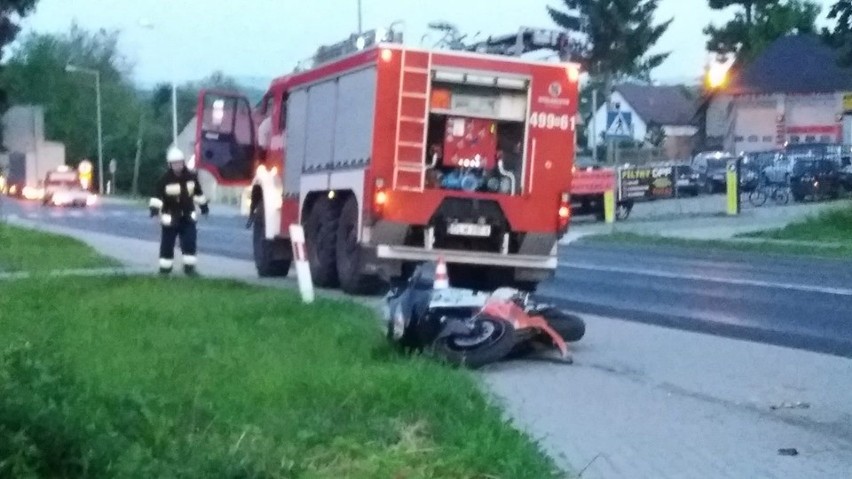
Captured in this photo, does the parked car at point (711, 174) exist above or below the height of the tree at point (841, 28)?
below

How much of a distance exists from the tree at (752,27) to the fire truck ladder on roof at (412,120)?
68.7 m

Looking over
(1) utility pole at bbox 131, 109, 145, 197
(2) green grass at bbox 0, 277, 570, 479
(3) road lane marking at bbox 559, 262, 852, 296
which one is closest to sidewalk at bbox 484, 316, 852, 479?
(2) green grass at bbox 0, 277, 570, 479

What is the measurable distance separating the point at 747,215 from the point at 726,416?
33258mm

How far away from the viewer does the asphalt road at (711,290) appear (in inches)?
617

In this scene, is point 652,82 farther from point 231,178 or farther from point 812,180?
point 231,178

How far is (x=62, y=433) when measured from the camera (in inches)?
251

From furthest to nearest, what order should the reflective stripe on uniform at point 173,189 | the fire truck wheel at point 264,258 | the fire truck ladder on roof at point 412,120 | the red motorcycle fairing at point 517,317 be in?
the fire truck wheel at point 264,258 < the reflective stripe on uniform at point 173,189 < the fire truck ladder on roof at point 412,120 < the red motorcycle fairing at point 517,317

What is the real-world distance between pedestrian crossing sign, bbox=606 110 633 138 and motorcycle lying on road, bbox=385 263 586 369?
65.0 feet

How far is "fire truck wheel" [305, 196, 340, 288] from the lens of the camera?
Answer: 757 inches

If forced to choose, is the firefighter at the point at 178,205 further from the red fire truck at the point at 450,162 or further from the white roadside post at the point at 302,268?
the white roadside post at the point at 302,268

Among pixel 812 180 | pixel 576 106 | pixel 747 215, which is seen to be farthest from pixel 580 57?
pixel 812 180

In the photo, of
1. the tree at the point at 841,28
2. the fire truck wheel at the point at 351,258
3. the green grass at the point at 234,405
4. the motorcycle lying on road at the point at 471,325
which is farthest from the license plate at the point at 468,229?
the tree at the point at 841,28

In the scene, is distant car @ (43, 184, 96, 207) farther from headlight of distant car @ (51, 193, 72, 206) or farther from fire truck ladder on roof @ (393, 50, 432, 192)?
fire truck ladder on roof @ (393, 50, 432, 192)

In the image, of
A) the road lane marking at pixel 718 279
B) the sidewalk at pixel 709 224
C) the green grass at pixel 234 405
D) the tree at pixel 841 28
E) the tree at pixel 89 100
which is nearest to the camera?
the green grass at pixel 234 405
